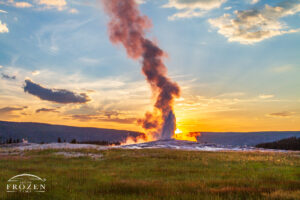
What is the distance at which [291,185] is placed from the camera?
14.5m

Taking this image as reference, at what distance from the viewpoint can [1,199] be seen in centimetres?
1129

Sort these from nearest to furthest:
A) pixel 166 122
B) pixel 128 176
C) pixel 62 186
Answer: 1. pixel 62 186
2. pixel 128 176
3. pixel 166 122

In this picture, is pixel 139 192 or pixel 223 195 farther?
pixel 139 192

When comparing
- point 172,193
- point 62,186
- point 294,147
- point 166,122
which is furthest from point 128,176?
point 294,147

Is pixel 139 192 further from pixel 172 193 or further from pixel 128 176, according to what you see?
pixel 128 176

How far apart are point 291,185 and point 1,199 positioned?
14.4 m

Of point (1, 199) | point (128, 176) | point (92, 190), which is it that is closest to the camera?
point (1, 199)

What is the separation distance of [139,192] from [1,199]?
600 cm

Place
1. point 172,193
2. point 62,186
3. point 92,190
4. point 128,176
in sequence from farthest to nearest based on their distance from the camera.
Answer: point 128,176 → point 62,186 → point 92,190 → point 172,193

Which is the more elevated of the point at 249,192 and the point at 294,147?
the point at 249,192

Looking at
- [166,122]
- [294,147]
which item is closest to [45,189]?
[166,122]

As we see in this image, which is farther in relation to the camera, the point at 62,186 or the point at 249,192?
the point at 62,186

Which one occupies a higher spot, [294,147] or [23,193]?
[23,193]

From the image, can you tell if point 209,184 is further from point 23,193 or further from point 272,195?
point 23,193
